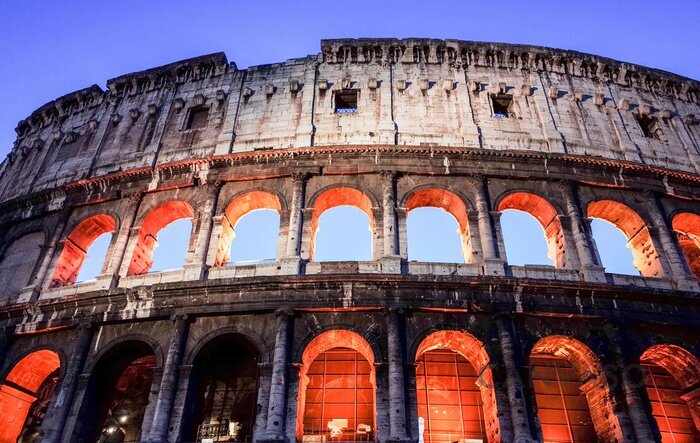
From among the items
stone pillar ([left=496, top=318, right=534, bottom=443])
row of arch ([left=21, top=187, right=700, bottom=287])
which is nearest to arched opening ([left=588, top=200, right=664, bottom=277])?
row of arch ([left=21, top=187, right=700, bottom=287])

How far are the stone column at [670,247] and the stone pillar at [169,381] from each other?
11.6 meters

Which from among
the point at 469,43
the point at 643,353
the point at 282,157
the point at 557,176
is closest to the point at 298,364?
the point at 282,157

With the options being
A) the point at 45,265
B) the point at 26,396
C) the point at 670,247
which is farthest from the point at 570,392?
the point at 45,265

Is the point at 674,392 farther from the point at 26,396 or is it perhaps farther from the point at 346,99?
the point at 26,396

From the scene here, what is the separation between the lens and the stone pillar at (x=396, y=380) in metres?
9.66

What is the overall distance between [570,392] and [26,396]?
12839mm

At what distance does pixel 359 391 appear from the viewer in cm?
1153

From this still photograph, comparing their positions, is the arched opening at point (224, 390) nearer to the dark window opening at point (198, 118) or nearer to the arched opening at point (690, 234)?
the dark window opening at point (198, 118)

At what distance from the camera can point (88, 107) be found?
59.6 feet

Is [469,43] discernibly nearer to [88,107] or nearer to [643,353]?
[643,353]

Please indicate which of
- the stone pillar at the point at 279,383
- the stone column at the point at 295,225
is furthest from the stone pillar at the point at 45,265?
the stone pillar at the point at 279,383

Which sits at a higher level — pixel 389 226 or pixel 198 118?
pixel 198 118

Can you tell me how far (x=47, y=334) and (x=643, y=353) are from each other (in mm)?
13763

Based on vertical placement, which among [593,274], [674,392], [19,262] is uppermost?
[19,262]
